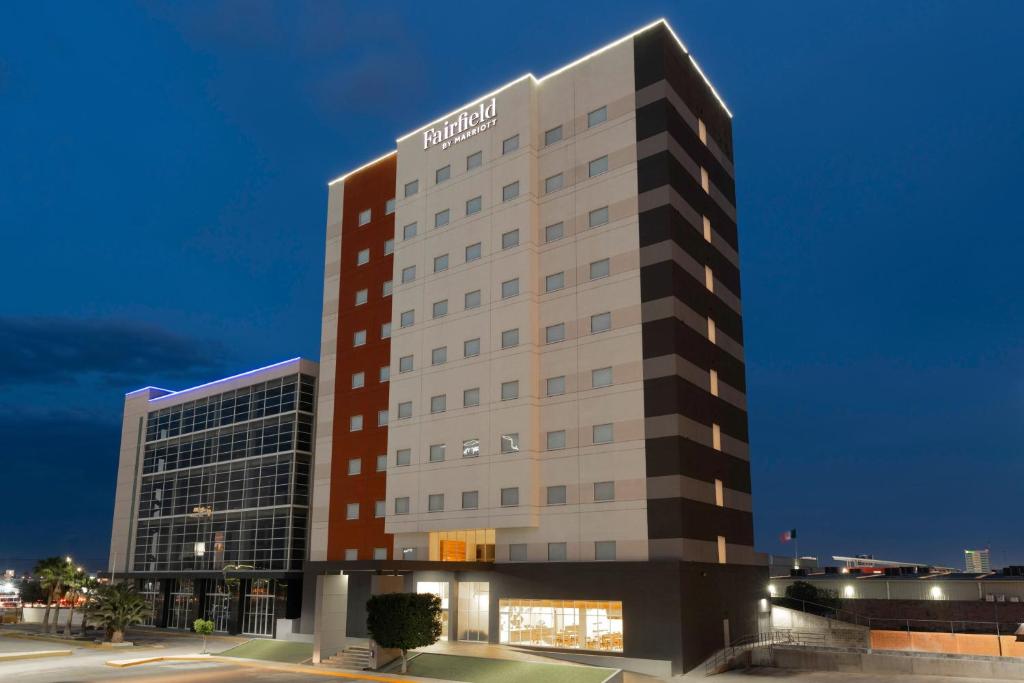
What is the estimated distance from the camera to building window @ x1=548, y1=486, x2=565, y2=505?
58.7m

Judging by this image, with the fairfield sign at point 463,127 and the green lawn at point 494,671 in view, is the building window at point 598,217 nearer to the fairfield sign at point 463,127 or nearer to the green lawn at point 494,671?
the fairfield sign at point 463,127

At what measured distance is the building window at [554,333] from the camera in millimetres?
61344

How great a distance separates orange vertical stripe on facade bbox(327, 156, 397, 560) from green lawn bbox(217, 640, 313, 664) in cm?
848

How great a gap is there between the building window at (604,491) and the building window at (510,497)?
591 cm

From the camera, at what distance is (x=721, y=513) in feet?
198

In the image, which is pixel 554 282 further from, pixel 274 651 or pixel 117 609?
pixel 117 609

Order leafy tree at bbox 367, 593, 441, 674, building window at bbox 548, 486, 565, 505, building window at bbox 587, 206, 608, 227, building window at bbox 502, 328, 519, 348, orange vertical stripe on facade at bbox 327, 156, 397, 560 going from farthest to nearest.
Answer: orange vertical stripe on facade at bbox 327, 156, 397, 560
building window at bbox 502, 328, 519, 348
building window at bbox 587, 206, 608, 227
building window at bbox 548, 486, 565, 505
leafy tree at bbox 367, 593, 441, 674

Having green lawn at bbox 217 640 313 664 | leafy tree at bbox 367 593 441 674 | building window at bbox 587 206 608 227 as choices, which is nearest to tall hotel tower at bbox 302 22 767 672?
building window at bbox 587 206 608 227

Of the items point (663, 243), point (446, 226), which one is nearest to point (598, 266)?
point (663, 243)

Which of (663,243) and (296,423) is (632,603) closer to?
(663,243)

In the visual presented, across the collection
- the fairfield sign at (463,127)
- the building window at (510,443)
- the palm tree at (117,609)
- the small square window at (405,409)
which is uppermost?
the fairfield sign at (463,127)

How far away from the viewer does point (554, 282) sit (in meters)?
62.7

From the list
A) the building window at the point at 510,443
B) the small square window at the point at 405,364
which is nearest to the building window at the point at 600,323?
the building window at the point at 510,443

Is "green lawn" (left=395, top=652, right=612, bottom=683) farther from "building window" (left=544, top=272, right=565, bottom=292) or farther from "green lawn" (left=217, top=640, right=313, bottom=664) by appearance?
"building window" (left=544, top=272, right=565, bottom=292)
